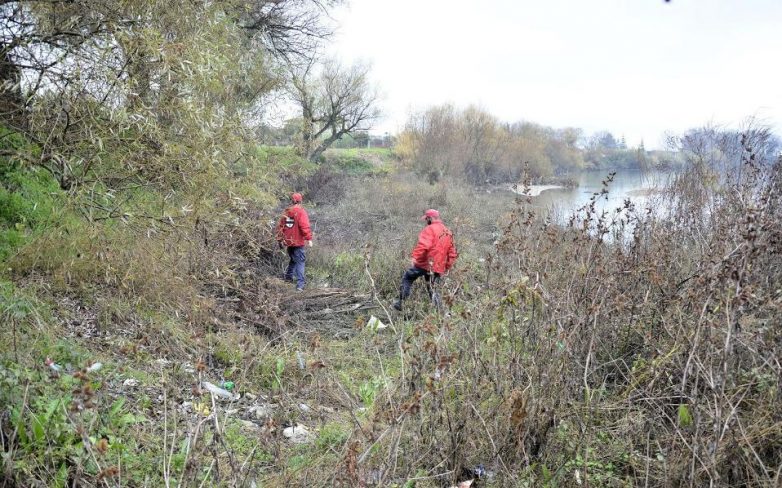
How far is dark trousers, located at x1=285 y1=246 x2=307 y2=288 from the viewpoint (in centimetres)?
956

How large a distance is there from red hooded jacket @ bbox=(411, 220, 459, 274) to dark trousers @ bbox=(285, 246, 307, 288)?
8.29 feet

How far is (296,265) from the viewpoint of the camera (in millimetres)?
9703

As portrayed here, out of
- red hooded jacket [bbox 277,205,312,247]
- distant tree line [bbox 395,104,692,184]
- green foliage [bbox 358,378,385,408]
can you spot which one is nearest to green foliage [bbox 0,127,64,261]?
red hooded jacket [bbox 277,205,312,247]

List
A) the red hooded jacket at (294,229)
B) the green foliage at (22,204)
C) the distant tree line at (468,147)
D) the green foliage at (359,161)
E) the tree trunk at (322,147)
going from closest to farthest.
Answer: the green foliage at (22,204) → the red hooded jacket at (294,229) → the tree trunk at (322,147) → the distant tree line at (468,147) → the green foliage at (359,161)

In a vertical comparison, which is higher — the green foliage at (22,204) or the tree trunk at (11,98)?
the tree trunk at (11,98)

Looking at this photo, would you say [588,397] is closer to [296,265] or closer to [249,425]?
[249,425]

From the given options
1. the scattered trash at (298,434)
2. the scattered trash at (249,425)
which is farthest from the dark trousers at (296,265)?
the scattered trash at (298,434)

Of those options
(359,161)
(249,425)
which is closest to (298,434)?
(249,425)

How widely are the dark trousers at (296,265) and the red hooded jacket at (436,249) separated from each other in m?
2.53

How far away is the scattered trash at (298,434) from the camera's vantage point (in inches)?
154

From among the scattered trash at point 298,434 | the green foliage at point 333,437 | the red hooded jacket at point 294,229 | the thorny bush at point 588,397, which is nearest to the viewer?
the thorny bush at point 588,397

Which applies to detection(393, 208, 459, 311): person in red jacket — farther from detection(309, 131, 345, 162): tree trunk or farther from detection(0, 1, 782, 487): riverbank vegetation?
detection(309, 131, 345, 162): tree trunk

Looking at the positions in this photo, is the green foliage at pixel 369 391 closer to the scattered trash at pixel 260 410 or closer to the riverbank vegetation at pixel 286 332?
the riverbank vegetation at pixel 286 332

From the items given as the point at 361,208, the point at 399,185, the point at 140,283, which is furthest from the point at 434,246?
the point at 399,185
